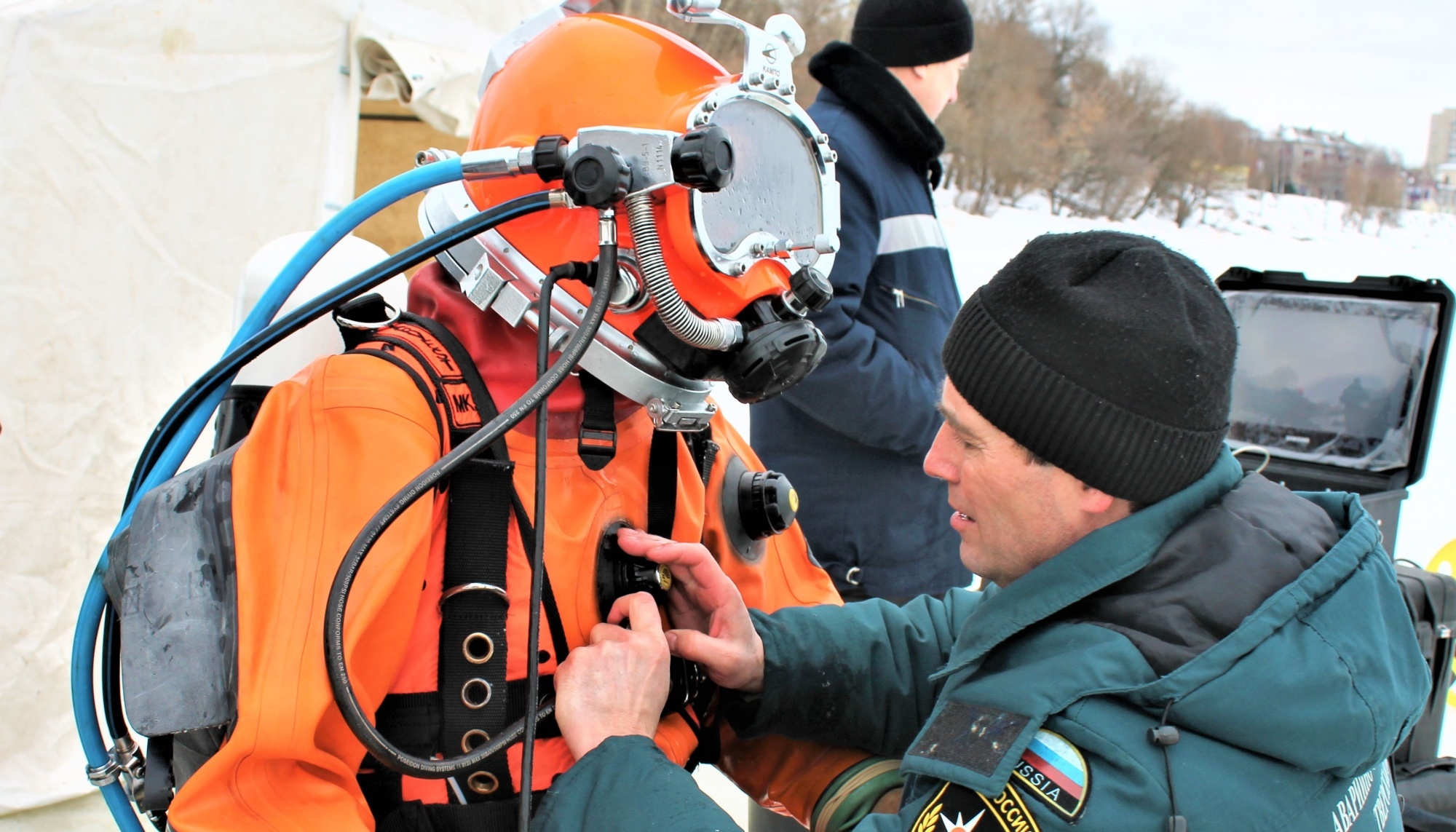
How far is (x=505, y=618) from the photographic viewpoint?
1.09 m

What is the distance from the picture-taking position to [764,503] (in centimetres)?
141

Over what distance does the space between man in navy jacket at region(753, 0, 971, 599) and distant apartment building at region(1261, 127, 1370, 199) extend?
20.1ft

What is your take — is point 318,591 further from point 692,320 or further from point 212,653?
point 692,320

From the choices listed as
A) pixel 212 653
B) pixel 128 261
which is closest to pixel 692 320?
pixel 212 653

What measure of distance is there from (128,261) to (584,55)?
6.22 ft

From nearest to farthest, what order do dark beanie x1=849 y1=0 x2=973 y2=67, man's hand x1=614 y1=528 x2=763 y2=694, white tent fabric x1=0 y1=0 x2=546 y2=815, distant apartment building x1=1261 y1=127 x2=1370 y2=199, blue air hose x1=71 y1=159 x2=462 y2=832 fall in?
blue air hose x1=71 y1=159 x2=462 y2=832
man's hand x1=614 y1=528 x2=763 y2=694
dark beanie x1=849 y1=0 x2=973 y2=67
white tent fabric x1=0 y1=0 x2=546 y2=815
distant apartment building x1=1261 y1=127 x2=1370 y2=199

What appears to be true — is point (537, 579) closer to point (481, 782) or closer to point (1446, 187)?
point (481, 782)

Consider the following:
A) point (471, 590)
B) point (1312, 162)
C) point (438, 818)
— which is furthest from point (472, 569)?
point (1312, 162)

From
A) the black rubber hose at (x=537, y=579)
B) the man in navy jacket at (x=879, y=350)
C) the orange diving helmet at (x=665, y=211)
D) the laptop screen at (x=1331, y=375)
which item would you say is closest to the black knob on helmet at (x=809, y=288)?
the orange diving helmet at (x=665, y=211)

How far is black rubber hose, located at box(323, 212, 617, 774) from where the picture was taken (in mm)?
934

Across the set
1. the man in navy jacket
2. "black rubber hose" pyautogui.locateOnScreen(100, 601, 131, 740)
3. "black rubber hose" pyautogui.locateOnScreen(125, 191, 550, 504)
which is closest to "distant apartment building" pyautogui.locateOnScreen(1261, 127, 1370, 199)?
the man in navy jacket

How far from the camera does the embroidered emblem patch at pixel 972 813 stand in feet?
3.00

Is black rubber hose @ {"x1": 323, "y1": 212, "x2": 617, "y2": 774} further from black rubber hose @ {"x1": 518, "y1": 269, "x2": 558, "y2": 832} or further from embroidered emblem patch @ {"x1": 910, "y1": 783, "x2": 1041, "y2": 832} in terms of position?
embroidered emblem patch @ {"x1": 910, "y1": 783, "x2": 1041, "y2": 832}

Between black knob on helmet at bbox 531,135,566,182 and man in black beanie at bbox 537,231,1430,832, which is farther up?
black knob on helmet at bbox 531,135,566,182
